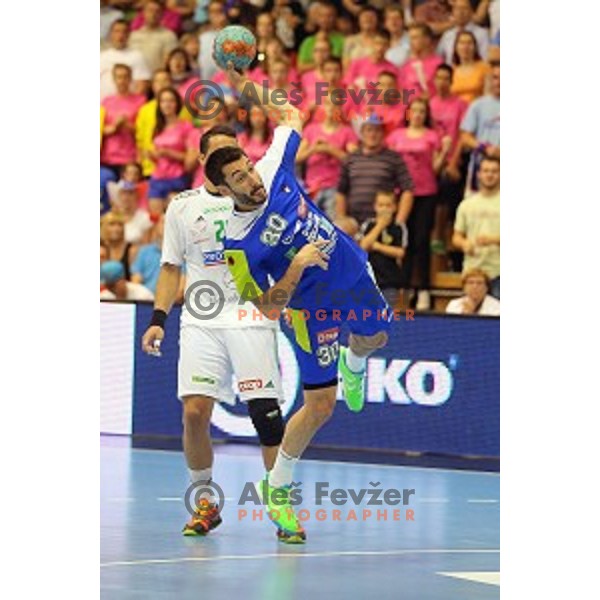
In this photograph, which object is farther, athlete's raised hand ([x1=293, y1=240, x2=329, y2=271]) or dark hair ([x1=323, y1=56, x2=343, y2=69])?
dark hair ([x1=323, y1=56, x2=343, y2=69])

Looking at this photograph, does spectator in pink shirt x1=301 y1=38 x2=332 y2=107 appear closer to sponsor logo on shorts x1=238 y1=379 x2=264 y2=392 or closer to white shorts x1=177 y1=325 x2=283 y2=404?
white shorts x1=177 y1=325 x2=283 y2=404

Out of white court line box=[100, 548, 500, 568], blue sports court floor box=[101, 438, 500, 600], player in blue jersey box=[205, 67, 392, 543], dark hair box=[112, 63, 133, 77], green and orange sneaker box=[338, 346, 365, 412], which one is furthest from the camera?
dark hair box=[112, 63, 133, 77]

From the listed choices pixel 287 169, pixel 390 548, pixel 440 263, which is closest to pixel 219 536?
pixel 390 548

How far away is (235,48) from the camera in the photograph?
10391mm

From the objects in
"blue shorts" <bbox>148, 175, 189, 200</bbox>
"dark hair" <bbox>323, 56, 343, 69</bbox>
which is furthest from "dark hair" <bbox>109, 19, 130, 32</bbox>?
"dark hair" <bbox>323, 56, 343, 69</bbox>

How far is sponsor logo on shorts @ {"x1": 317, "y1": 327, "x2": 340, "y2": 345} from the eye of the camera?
11.2m

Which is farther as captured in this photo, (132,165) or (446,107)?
(132,165)

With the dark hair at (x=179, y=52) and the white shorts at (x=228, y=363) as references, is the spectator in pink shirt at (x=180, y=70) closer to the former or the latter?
the dark hair at (x=179, y=52)

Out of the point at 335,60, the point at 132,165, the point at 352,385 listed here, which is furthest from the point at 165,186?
the point at 352,385

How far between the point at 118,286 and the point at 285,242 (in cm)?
798

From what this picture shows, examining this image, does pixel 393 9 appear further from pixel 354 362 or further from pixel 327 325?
pixel 327 325

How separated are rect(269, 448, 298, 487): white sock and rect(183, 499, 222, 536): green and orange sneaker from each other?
0.58m

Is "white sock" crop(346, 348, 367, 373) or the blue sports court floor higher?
"white sock" crop(346, 348, 367, 373)
